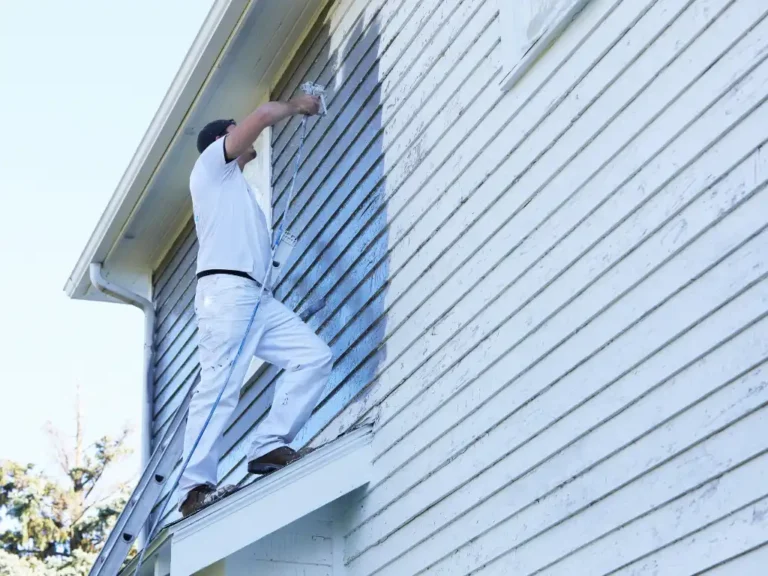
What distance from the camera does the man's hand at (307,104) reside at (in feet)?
20.5

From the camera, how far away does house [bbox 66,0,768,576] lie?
3.73 m

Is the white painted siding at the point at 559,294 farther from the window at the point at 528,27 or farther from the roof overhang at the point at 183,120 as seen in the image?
the roof overhang at the point at 183,120

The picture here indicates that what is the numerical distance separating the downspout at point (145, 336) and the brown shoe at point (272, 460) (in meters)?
4.26

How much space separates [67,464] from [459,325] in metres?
21.3

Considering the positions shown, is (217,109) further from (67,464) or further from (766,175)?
(67,464)

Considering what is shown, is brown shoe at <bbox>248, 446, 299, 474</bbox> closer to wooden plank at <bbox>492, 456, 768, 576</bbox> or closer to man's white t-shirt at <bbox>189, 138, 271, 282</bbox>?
man's white t-shirt at <bbox>189, 138, 271, 282</bbox>

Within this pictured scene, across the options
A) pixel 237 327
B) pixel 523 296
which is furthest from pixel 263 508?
pixel 523 296

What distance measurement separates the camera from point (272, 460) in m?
5.70

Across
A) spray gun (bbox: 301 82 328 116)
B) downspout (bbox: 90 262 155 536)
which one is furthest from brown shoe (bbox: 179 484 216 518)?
downspout (bbox: 90 262 155 536)

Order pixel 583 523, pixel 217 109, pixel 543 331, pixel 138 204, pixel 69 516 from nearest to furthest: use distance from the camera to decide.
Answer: pixel 583 523, pixel 543 331, pixel 217 109, pixel 138 204, pixel 69 516

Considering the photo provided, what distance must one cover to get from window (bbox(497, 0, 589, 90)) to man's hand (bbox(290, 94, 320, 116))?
1.34m

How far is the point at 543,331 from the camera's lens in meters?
4.60

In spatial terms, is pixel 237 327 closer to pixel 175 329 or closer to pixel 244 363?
pixel 244 363

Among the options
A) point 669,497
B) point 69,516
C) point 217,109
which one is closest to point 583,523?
point 669,497
